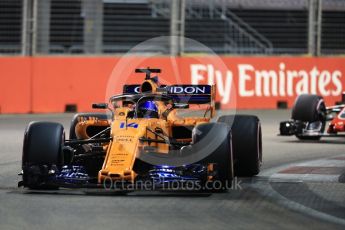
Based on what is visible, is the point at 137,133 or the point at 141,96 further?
the point at 141,96

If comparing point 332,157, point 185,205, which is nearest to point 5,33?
point 332,157

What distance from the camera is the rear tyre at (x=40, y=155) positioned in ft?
31.4

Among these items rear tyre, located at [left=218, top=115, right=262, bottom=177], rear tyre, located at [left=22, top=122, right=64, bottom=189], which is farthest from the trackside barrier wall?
rear tyre, located at [left=22, top=122, right=64, bottom=189]

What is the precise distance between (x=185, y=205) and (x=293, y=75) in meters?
15.5

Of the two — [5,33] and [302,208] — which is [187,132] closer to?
[302,208]

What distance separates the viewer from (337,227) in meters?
7.52

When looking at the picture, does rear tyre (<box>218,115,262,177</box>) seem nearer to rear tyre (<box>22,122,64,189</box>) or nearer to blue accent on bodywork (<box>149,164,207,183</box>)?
blue accent on bodywork (<box>149,164,207,183</box>)

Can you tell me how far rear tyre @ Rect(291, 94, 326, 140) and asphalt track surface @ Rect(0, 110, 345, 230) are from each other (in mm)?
4737

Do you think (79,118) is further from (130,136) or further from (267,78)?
(267,78)

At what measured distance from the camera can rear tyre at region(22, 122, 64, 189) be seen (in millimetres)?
9570

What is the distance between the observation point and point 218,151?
9586 millimetres

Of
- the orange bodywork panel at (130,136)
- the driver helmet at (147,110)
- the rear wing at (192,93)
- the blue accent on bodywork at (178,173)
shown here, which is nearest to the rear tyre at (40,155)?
the orange bodywork panel at (130,136)

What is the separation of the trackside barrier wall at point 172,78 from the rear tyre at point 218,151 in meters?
11.7

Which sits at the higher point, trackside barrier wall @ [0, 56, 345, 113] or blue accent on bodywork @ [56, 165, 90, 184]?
trackside barrier wall @ [0, 56, 345, 113]
